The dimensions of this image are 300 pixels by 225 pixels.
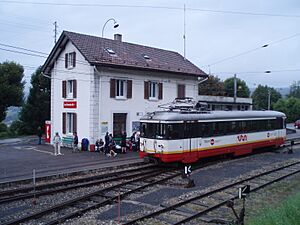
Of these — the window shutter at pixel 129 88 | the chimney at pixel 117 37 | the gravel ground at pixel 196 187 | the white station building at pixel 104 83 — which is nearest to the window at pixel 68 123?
the white station building at pixel 104 83

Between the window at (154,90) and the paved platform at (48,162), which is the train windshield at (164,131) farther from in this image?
the window at (154,90)

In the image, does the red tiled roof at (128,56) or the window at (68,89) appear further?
the window at (68,89)

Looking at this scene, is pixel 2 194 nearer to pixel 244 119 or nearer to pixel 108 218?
pixel 108 218

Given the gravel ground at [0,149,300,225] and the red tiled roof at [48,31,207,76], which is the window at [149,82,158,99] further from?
the gravel ground at [0,149,300,225]

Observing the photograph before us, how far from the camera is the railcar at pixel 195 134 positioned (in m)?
17.1

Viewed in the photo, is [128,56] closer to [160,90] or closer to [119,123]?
[160,90]

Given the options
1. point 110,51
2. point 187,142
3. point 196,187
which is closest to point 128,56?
point 110,51

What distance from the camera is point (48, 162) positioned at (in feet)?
62.3

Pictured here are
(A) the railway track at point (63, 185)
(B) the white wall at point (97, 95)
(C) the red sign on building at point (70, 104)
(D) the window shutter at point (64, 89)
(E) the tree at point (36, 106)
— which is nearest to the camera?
(A) the railway track at point (63, 185)

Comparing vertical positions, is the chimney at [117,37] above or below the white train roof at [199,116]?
above

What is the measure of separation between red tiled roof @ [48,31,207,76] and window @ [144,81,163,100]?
128cm

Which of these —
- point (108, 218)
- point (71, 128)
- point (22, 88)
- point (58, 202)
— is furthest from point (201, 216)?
point (22, 88)

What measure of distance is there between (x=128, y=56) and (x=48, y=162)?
1166 centimetres

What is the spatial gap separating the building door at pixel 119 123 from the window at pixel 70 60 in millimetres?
5154
